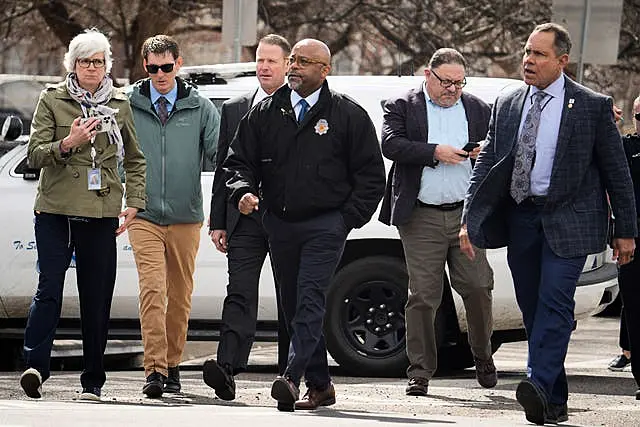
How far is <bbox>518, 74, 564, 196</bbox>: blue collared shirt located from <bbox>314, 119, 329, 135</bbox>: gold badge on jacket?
108 cm

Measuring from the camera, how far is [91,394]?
32.0 feet

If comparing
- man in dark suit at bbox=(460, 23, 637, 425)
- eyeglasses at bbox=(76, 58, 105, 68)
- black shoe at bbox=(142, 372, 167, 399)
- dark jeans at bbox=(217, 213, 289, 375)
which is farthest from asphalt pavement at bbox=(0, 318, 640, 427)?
eyeglasses at bbox=(76, 58, 105, 68)

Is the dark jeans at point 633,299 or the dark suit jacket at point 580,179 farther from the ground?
the dark suit jacket at point 580,179

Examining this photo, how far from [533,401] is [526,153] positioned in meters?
1.21

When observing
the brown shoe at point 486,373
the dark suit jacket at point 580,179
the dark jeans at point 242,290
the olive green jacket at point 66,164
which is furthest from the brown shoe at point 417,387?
the olive green jacket at point 66,164

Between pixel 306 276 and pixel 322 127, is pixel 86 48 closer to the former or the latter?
pixel 322 127

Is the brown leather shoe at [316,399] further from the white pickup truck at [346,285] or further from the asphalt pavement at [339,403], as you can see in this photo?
the white pickup truck at [346,285]

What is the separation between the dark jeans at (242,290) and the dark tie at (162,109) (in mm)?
1047

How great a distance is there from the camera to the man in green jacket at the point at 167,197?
1033cm

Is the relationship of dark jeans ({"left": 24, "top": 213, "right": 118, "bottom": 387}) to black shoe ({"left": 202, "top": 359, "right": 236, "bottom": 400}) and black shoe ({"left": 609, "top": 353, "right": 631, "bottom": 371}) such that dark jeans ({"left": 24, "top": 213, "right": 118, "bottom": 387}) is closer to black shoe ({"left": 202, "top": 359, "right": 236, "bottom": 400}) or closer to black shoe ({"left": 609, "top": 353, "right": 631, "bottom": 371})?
black shoe ({"left": 202, "top": 359, "right": 236, "bottom": 400})

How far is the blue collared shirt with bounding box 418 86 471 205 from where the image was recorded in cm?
1070

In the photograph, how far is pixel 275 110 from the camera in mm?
9500

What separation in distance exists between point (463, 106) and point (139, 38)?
12956 mm

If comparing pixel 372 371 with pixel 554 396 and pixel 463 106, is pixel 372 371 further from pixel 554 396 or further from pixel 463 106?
pixel 554 396
